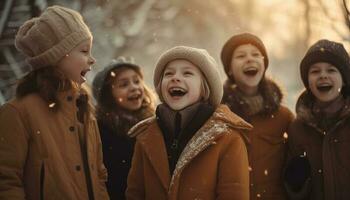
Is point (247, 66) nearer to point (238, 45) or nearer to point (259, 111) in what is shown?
point (238, 45)

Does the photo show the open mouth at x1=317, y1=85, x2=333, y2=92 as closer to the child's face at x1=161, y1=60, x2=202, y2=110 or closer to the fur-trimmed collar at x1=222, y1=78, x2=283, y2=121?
the fur-trimmed collar at x1=222, y1=78, x2=283, y2=121

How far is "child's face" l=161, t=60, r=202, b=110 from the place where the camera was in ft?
13.0

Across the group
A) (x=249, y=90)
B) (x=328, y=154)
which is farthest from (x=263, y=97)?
(x=328, y=154)

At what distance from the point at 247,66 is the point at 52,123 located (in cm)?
231

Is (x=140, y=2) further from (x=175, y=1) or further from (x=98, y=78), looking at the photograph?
(x=98, y=78)

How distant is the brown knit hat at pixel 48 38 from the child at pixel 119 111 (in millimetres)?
1648

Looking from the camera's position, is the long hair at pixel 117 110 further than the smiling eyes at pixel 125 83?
No

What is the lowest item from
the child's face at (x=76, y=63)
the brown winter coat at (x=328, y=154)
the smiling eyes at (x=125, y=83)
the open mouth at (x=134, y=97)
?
the brown winter coat at (x=328, y=154)

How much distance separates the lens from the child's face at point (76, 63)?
165 inches

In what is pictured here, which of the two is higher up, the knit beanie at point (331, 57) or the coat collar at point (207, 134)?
the knit beanie at point (331, 57)

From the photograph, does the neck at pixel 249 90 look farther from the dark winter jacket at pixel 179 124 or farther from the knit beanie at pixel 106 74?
the dark winter jacket at pixel 179 124

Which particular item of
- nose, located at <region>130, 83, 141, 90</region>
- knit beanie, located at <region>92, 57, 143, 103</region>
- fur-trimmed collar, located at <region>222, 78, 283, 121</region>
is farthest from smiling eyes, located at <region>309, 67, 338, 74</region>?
knit beanie, located at <region>92, 57, 143, 103</region>

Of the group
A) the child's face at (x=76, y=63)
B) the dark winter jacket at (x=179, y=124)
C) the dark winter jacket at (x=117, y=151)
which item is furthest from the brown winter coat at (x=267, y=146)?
the child's face at (x=76, y=63)

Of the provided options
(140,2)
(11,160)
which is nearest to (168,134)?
(11,160)
